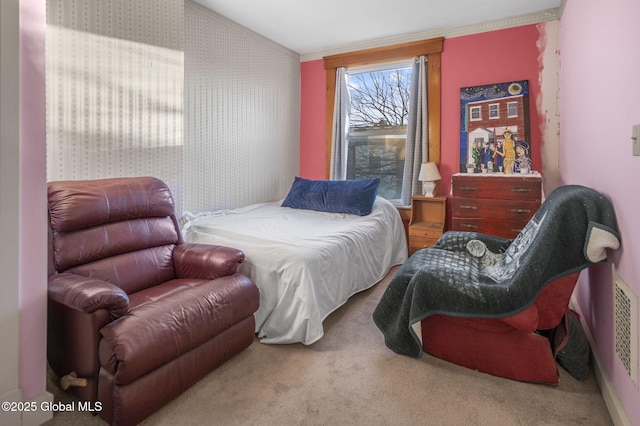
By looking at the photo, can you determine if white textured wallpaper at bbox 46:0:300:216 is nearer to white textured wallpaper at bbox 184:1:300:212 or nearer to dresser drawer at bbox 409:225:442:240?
white textured wallpaper at bbox 184:1:300:212

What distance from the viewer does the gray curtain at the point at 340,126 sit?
4543 mm

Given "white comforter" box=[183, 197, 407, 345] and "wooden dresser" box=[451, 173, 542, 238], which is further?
"wooden dresser" box=[451, 173, 542, 238]

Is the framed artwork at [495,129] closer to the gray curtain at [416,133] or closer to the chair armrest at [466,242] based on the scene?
the gray curtain at [416,133]

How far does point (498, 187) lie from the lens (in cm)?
329

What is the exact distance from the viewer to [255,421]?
156 cm

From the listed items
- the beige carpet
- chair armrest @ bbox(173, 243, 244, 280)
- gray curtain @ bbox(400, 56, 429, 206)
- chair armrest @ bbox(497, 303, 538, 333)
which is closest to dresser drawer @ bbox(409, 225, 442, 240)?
gray curtain @ bbox(400, 56, 429, 206)

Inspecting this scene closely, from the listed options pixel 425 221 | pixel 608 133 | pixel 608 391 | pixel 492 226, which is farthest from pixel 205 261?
pixel 425 221

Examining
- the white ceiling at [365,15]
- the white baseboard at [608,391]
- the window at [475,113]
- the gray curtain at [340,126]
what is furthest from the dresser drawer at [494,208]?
the white ceiling at [365,15]

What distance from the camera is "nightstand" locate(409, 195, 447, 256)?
3830mm

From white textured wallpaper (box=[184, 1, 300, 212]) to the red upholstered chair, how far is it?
255 centimetres

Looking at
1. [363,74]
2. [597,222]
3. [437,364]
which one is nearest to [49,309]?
[437,364]

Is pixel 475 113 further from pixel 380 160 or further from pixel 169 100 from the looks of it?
pixel 169 100

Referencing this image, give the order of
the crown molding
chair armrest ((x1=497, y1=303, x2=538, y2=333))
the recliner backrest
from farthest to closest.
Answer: the crown molding
the recliner backrest
chair armrest ((x1=497, y1=303, x2=538, y2=333))

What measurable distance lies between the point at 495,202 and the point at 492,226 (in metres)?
0.22
